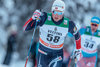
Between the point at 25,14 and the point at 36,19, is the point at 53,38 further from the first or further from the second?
the point at 25,14

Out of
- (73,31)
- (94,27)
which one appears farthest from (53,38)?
(94,27)

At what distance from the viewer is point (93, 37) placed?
728cm

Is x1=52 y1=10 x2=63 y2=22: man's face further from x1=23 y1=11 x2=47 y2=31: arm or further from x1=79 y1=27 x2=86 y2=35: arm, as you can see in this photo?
x1=79 y1=27 x2=86 y2=35: arm

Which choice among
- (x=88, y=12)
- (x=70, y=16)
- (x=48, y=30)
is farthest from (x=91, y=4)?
(x=48, y=30)

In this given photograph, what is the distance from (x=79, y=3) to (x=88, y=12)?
1.15 meters

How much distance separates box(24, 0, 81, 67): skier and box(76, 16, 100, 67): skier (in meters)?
1.70

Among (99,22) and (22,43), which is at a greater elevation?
(99,22)

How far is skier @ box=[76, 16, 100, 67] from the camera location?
23.9 feet

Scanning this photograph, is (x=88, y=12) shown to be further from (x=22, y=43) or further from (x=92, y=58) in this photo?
(x=92, y=58)

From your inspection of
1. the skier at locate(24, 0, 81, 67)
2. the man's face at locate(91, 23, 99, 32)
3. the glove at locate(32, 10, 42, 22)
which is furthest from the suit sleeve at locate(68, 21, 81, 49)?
the man's face at locate(91, 23, 99, 32)

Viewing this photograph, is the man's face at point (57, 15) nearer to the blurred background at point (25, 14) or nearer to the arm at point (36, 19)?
the arm at point (36, 19)

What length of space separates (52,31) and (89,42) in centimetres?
213

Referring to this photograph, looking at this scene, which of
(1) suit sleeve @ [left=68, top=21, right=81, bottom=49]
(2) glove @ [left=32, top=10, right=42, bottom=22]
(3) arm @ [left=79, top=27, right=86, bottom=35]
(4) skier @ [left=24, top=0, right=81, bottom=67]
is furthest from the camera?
(3) arm @ [left=79, top=27, right=86, bottom=35]

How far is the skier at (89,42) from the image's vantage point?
7277 mm
